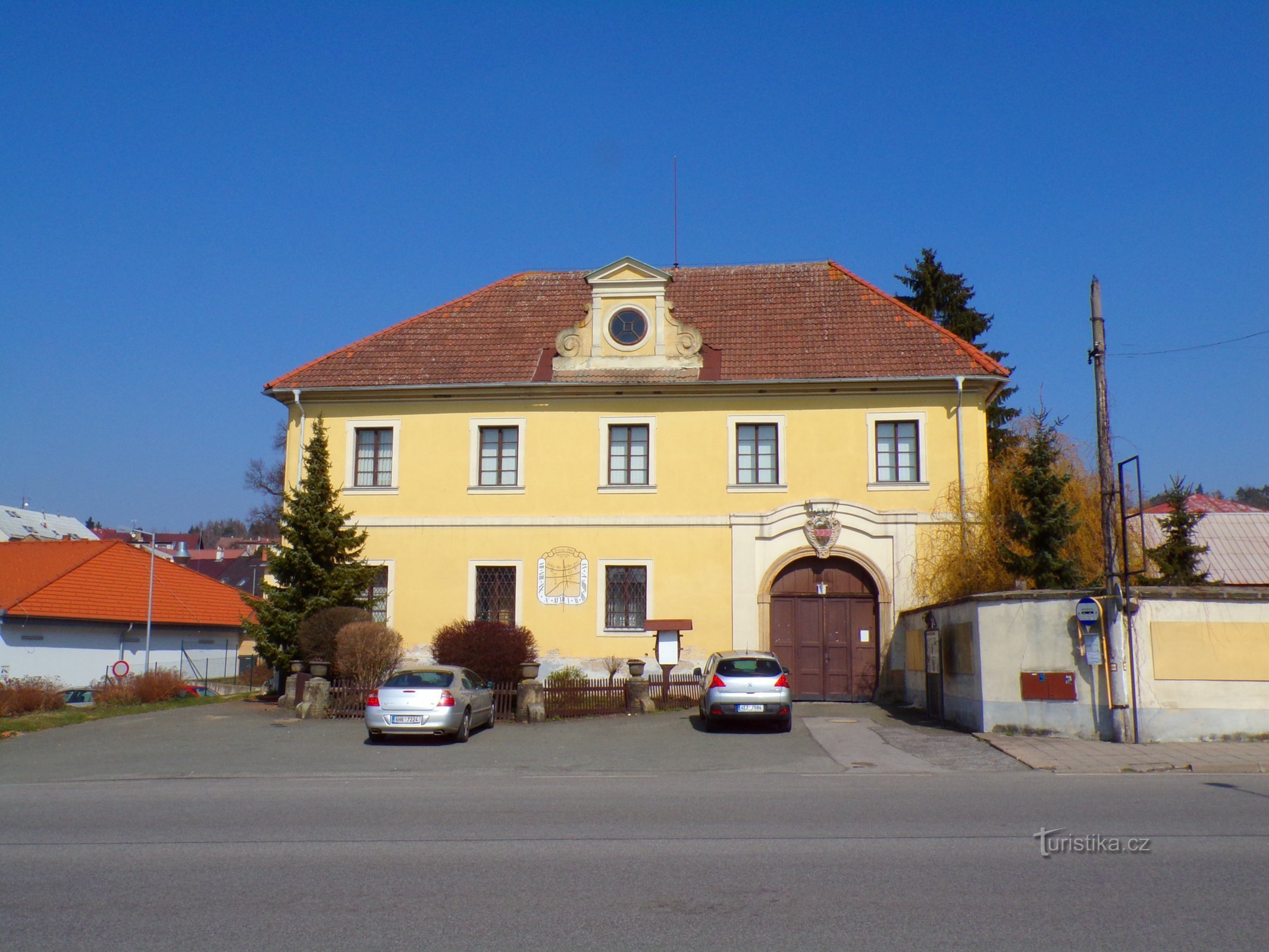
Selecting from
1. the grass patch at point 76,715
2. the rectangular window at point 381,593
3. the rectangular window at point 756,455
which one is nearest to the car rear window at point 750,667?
the rectangular window at point 756,455

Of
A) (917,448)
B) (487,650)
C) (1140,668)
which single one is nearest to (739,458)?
(917,448)

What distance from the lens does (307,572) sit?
2511cm

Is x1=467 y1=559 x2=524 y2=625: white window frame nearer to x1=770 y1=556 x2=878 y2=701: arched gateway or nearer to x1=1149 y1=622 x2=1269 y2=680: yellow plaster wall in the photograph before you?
x1=770 y1=556 x2=878 y2=701: arched gateway

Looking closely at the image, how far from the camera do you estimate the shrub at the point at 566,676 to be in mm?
23094

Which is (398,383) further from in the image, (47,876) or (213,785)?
(47,876)

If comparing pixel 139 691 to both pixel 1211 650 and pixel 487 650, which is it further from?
pixel 1211 650

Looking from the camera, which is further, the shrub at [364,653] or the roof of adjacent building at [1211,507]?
the roof of adjacent building at [1211,507]

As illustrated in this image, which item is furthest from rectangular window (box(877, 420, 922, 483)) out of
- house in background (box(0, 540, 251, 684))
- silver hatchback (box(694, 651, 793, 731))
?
house in background (box(0, 540, 251, 684))

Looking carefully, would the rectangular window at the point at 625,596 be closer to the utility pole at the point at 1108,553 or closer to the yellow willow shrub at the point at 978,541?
the yellow willow shrub at the point at 978,541

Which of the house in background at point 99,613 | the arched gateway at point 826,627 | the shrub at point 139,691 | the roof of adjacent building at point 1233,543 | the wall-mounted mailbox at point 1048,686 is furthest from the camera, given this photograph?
the roof of adjacent building at point 1233,543

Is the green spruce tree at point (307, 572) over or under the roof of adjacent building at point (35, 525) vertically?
under

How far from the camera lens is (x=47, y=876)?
7672 mm

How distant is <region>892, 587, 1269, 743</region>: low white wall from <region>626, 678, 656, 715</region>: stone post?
6.94m

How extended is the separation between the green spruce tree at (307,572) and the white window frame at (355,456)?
6.41 feet
